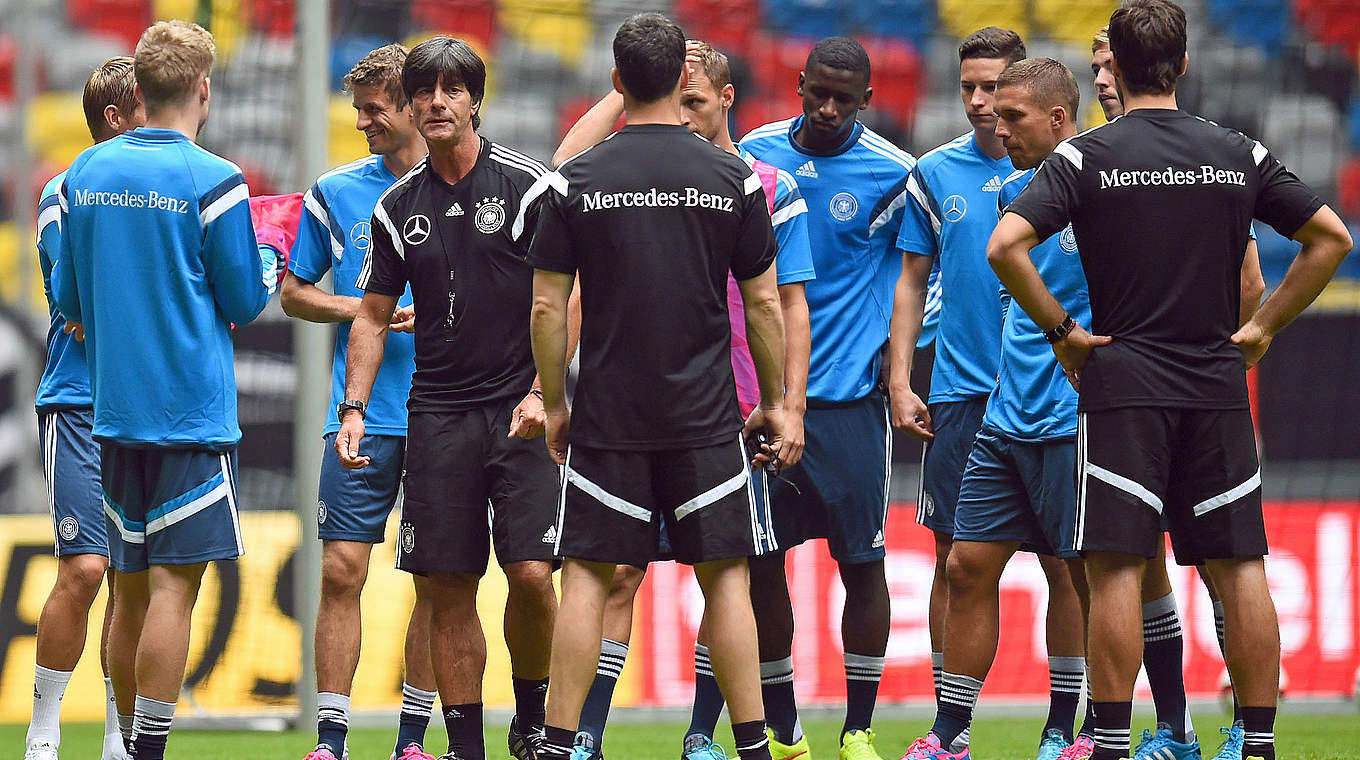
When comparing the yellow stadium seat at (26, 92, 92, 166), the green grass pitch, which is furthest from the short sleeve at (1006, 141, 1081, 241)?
the yellow stadium seat at (26, 92, 92, 166)

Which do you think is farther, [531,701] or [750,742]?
[531,701]

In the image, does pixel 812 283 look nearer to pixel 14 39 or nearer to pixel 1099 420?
pixel 1099 420

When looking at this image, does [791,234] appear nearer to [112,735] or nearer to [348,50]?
[112,735]

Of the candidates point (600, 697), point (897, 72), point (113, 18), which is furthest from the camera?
point (113, 18)

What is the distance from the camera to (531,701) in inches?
211

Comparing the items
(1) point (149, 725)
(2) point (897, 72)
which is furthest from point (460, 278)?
(2) point (897, 72)

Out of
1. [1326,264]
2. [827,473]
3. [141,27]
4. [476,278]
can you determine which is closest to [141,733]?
[476,278]

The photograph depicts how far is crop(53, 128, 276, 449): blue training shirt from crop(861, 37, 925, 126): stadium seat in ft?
17.8

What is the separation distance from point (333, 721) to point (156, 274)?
4.99 ft

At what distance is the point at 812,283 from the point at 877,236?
32 cm

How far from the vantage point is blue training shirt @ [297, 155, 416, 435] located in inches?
225

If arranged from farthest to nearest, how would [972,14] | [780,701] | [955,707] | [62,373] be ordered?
[972,14], [62,373], [780,701], [955,707]

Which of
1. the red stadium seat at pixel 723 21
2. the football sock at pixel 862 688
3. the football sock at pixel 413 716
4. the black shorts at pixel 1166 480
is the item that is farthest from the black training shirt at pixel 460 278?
the red stadium seat at pixel 723 21

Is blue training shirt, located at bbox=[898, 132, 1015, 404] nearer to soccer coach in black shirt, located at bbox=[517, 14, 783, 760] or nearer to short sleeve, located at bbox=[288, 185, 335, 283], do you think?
soccer coach in black shirt, located at bbox=[517, 14, 783, 760]
